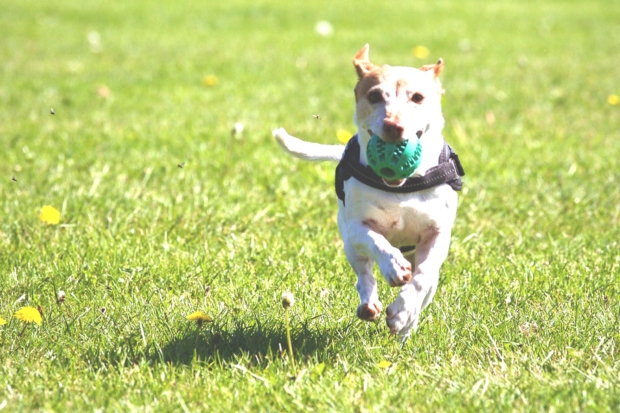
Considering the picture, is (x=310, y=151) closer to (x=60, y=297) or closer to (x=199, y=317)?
(x=199, y=317)

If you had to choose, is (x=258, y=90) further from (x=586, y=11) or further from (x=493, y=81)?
(x=586, y=11)

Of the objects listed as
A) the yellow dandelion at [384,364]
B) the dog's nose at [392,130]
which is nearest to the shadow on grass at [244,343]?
the yellow dandelion at [384,364]

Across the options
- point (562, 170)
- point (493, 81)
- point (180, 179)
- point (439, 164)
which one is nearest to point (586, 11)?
point (493, 81)

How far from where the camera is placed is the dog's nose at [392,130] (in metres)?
2.81

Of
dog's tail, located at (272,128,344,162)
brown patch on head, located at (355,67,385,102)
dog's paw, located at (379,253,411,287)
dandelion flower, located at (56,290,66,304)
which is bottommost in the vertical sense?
dandelion flower, located at (56,290,66,304)

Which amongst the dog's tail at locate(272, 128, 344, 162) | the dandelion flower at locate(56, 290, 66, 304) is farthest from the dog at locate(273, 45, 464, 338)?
the dandelion flower at locate(56, 290, 66, 304)

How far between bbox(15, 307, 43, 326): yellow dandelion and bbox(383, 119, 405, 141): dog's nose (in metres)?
1.53

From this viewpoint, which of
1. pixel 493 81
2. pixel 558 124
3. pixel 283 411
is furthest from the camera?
pixel 493 81

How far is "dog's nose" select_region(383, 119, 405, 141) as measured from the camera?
9.22ft

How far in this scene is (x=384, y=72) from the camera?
304 cm

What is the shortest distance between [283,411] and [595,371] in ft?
3.46

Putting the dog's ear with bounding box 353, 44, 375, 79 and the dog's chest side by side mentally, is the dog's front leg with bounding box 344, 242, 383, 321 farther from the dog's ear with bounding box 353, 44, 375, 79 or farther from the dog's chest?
the dog's ear with bounding box 353, 44, 375, 79

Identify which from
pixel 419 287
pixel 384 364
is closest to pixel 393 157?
pixel 419 287

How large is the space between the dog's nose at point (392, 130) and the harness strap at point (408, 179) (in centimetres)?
25
